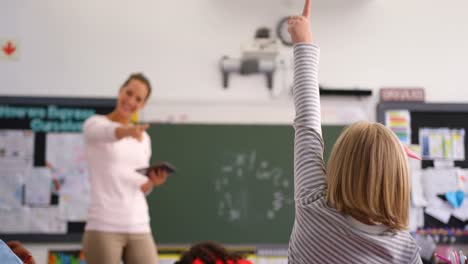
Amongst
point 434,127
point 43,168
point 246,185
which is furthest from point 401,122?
point 43,168

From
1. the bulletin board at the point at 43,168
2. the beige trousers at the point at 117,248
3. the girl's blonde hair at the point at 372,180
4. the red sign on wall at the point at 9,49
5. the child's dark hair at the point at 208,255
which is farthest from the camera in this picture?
the red sign on wall at the point at 9,49

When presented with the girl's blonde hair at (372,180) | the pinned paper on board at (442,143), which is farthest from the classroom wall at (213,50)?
the girl's blonde hair at (372,180)

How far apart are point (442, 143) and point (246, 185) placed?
1.49 m

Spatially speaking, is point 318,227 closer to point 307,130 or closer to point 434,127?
point 307,130

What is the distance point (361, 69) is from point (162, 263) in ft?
6.62

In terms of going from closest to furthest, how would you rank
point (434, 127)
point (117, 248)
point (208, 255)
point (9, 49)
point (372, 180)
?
point (372, 180), point (208, 255), point (117, 248), point (9, 49), point (434, 127)

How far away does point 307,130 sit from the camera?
42.2 inches

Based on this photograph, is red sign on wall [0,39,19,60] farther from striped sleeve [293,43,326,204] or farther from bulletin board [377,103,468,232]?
striped sleeve [293,43,326,204]

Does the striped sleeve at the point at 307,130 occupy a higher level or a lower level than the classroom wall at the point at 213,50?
lower

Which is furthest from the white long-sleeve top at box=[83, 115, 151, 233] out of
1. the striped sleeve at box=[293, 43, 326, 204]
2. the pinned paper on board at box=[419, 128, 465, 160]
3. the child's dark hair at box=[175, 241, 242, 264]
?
the pinned paper on board at box=[419, 128, 465, 160]

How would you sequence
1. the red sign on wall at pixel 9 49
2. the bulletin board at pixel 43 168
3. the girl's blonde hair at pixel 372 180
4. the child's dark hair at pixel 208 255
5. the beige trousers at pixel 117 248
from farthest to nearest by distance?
the red sign on wall at pixel 9 49
the bulletin board at pixel 43 168
the beige trousers at pixel 117 248
the child's dark hair at pixel 208 255
the girl's blonde hair at pixel 372 180

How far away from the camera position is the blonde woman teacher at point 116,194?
2.32 m

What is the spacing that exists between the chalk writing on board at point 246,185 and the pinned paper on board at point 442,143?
1.07m

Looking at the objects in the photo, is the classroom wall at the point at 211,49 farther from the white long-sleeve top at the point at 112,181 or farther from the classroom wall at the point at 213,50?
the white long-sleeve top at the point at 112,181
